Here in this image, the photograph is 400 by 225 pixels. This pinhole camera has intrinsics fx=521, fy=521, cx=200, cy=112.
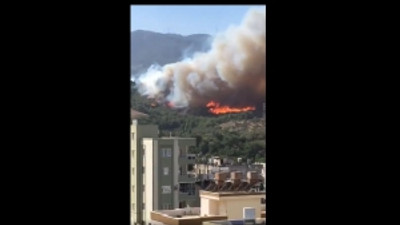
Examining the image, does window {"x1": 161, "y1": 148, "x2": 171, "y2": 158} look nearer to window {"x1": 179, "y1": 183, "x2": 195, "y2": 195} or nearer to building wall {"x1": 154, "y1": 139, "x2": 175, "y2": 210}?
building wall {"x1": 154, "y1": 139, "x2": 175, "y2": 210}

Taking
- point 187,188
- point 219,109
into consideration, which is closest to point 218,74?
point 219,109

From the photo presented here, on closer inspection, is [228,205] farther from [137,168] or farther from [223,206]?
[137,168]

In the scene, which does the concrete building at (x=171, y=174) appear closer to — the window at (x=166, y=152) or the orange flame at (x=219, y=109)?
the window at (x=166, y=152)

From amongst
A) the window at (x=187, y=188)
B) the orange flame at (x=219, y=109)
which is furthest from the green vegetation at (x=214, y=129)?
the window at (x=187, y=188)

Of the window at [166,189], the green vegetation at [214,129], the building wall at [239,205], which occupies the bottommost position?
the building wall at [239,205]

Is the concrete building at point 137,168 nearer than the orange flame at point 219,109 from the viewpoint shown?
Yes
